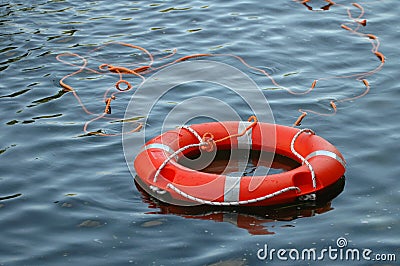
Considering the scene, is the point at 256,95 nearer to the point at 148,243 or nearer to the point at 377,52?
the point at 377,52

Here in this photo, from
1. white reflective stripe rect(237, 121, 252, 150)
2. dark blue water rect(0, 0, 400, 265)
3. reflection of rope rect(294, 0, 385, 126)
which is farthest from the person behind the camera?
reflection of rope rect(294, 0, 385, 126)

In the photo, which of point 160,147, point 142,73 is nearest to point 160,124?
point 160,147

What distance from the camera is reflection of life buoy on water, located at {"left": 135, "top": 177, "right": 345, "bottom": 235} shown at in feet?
14.7

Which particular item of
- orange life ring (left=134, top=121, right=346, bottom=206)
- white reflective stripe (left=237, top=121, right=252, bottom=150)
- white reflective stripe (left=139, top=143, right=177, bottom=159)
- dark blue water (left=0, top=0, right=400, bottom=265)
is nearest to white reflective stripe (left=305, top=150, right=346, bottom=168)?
orange life ring (left=134, top=121, right=346, bottom=206)

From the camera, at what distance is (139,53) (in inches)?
273

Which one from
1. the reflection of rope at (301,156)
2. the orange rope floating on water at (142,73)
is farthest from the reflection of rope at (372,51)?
the reflection of rope at (301,156)

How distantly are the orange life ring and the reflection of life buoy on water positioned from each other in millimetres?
48

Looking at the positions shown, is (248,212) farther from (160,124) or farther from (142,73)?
(142,73)

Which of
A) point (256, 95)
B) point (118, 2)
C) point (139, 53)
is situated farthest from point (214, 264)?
point (118, 2)

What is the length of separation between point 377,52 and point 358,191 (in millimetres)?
2374

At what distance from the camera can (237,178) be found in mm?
4574

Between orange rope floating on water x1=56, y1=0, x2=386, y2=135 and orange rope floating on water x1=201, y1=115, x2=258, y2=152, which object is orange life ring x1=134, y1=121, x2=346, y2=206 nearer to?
orange rope floating on water x1=201, y1=115, x2=258, y2=152

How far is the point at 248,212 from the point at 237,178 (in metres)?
0.23

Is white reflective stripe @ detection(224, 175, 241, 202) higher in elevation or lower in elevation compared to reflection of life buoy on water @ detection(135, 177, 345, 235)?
higher
